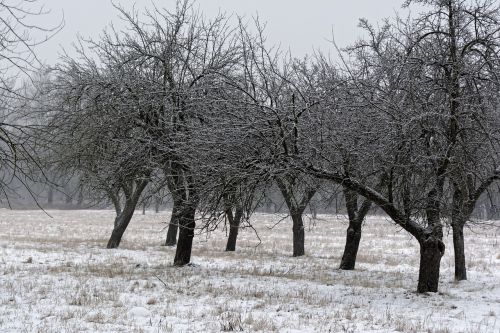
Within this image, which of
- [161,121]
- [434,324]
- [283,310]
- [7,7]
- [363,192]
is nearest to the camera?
[7,7]

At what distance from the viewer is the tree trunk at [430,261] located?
31.8 ft

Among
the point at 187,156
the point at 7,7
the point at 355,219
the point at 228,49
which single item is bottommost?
the point at 355,219

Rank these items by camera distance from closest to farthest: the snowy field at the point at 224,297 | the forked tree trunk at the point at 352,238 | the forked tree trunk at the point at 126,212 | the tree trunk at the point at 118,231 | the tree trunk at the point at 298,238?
the snowy field at the point at 224,297, the forked tree trunk at the point at 352,238, the forked tree trunk at the point at 126,212, the tree trunk at the point at 118,231, the tree trunk at the point at 298,238

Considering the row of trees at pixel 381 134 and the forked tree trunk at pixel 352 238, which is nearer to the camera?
Answer: the row of trees at pixel 381 134

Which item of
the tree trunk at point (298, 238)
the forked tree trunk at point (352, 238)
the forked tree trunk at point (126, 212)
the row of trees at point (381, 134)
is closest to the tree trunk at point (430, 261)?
the row of trees at point (381, 134)

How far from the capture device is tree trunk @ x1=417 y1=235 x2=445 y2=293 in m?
9.69

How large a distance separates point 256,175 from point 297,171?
2.24ft

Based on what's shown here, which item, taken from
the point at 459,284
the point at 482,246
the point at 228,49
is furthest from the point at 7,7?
the point at 482,246

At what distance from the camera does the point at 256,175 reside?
870 centimetres

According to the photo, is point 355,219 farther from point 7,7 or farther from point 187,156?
point 7,7

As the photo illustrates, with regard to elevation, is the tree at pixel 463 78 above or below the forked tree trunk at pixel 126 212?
above

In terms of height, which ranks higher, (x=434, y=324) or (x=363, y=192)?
(x=363, y=192)

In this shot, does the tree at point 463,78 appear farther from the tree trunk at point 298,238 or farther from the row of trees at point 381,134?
the tree trunk at point 298,238

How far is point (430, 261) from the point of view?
979 cm
